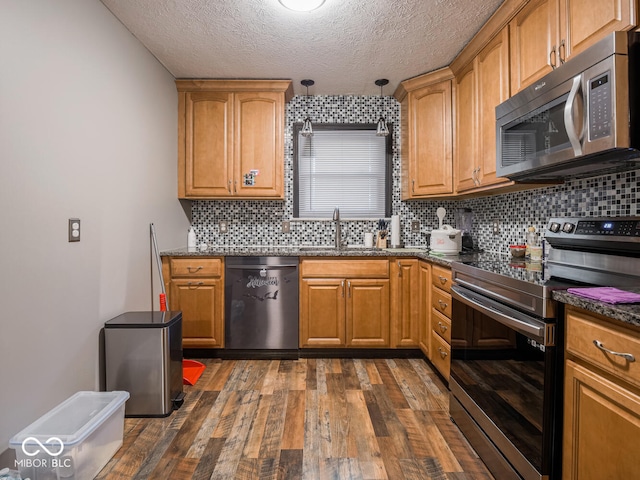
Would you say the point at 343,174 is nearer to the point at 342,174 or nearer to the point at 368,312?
the point at 342,174

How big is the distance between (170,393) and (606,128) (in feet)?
8.00

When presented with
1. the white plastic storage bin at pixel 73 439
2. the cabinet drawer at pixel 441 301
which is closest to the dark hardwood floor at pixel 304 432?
the white plastic storage bin at pixel 73 439

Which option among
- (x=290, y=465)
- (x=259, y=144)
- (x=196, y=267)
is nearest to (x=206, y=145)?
(x=259, y=144)

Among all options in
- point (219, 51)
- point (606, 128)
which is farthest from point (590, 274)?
point (219, 51)

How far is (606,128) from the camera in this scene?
4.22 feet

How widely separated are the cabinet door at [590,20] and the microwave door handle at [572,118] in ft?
0.71

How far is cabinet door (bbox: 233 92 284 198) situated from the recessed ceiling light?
1115 millimetres

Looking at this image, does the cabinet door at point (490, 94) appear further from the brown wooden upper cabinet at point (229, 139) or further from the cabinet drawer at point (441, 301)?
the brown wooden upper cabinet at point (229, 139)

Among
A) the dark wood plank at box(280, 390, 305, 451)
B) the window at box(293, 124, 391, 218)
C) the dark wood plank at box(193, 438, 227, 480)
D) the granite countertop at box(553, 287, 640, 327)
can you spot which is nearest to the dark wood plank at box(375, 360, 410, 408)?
the dark wood plank at box(280, 390, 305, 451)

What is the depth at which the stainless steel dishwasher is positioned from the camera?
2.91 m

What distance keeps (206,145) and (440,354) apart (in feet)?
8.44

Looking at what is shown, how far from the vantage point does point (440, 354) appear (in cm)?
245

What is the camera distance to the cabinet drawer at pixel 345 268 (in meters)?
2.92

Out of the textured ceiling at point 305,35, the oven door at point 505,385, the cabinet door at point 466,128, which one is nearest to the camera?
the oven door at point 505,385
